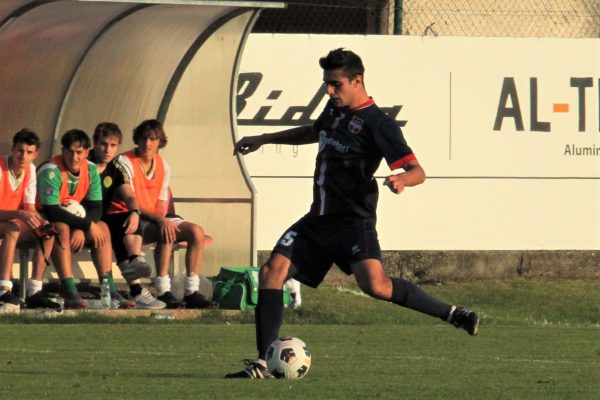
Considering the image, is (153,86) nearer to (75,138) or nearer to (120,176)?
(120,176)

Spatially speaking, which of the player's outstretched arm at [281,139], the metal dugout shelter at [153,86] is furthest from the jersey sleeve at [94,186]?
the player's outstretched arm at [281,139]

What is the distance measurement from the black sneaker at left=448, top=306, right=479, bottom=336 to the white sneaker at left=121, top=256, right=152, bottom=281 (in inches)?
205

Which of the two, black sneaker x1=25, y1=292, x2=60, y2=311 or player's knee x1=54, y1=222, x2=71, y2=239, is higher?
player's knee x1=54, y1=222, x2=71, y2=239

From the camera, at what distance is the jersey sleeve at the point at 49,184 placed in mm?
14727

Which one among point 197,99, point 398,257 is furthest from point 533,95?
point 197,99

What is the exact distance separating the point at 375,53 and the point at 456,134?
1.21 metres

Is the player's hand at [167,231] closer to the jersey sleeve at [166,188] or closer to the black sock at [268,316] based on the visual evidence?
the jersey sleeve at [166,188]

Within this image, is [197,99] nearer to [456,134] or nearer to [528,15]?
[456,134]

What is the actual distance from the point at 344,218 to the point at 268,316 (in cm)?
73

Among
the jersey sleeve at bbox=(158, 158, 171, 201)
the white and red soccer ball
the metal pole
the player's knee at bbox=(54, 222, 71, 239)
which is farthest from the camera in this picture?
the metal pole

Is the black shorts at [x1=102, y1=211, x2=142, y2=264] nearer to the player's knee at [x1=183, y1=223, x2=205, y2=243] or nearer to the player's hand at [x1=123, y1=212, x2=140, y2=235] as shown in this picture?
the player's hand at [x1=123, y1=212, x2=140, y2=235]

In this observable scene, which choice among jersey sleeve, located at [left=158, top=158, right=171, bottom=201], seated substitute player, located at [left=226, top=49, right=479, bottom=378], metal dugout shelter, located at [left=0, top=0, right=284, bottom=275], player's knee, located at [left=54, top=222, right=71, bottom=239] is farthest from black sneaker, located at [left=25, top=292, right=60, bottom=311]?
seated substitute player, located at [left=226, top=49, right=479, bottom=378]

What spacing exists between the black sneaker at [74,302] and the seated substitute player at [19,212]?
11.0 inches

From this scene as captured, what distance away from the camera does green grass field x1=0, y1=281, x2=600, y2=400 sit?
9.12 metres
